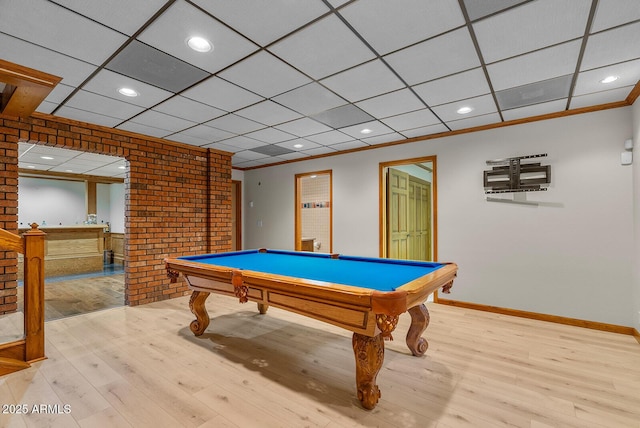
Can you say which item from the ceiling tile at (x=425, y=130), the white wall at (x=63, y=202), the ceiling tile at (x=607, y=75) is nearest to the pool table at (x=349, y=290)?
the ceiling tile at (x=607, y=75)

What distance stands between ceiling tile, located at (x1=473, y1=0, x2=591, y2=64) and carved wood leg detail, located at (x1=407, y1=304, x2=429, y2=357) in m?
2.11

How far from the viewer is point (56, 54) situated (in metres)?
2.22

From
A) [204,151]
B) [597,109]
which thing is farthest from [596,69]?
[204,151]

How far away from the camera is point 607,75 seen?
2619 millimetres

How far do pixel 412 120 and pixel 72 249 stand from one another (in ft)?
24.4

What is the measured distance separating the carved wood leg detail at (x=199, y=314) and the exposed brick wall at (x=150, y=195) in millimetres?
1663

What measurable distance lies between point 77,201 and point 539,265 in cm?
1143

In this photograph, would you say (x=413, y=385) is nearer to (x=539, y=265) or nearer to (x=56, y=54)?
(x=539, y=265)

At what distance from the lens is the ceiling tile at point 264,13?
5.69 feet

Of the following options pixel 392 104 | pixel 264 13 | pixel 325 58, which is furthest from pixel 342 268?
pixel 264 13

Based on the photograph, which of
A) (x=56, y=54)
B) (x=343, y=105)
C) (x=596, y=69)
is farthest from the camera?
(x=343, y=105)

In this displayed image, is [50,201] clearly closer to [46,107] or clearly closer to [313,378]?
[46,107]

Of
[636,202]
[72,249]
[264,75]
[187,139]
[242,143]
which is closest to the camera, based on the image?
[264,75]

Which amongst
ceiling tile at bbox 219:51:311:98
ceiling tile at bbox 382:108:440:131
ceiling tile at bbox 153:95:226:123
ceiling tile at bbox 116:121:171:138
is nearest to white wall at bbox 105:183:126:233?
ceiling tile at bbox 116:121:171:138
